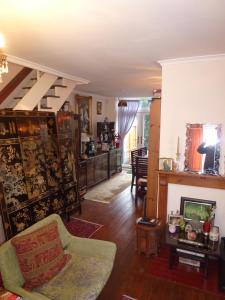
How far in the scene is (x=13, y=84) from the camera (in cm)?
375

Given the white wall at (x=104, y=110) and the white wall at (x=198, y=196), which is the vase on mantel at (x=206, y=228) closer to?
the white wall at (x=198, y=196)

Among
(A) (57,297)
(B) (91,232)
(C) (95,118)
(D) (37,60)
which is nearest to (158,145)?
(B) (91,232)

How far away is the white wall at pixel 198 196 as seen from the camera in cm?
286

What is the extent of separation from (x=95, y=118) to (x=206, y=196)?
4583 mm

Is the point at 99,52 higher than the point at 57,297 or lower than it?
higher

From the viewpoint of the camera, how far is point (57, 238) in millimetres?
2162

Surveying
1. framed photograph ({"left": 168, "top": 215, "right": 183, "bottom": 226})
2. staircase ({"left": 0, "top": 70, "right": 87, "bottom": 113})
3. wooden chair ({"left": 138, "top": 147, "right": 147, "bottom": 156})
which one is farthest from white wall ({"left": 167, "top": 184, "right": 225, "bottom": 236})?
wooden chair ({"left": 138, "top": 147, "right": 147, "bottom": 156})

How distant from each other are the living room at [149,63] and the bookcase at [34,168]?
388 mm

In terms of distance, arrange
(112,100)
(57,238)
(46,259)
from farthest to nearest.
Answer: (112,100) < (57,238) < (46,259)

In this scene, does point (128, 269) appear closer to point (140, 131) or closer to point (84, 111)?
point (84, 111)

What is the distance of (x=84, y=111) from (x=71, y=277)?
475 cm

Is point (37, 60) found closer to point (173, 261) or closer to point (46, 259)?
point (46, 259)

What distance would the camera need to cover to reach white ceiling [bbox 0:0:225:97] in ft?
5.18

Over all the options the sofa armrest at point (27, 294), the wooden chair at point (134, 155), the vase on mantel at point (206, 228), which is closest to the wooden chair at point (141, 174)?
the wooden chair at point (134, 155)
